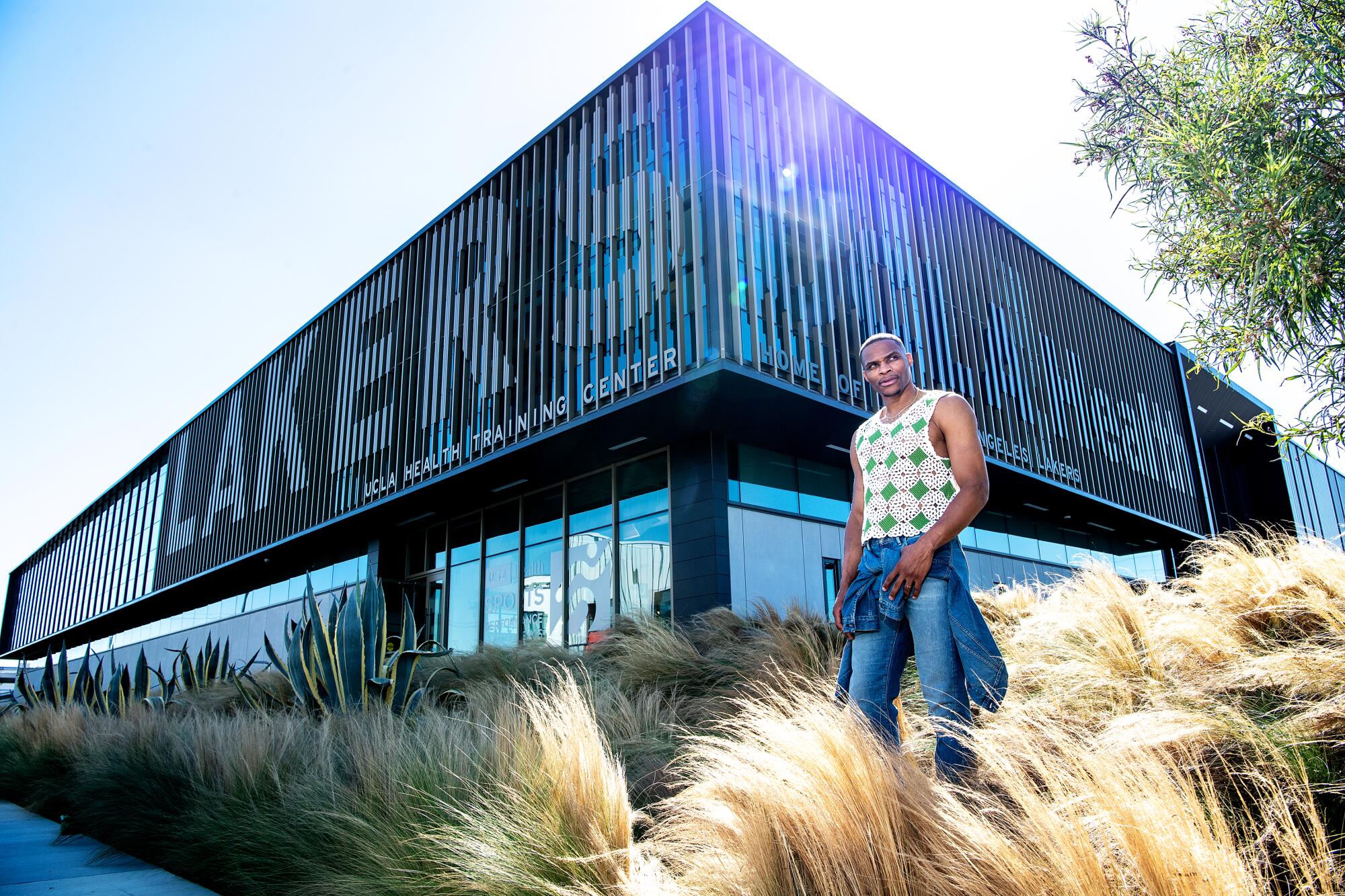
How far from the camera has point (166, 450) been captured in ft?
115

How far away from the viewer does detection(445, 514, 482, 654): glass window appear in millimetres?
18516

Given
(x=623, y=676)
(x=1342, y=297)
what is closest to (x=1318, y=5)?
(x=1342, y=297)

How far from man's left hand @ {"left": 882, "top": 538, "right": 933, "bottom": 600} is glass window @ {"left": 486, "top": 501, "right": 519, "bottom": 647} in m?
15.1

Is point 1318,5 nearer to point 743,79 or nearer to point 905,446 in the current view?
point 905,446

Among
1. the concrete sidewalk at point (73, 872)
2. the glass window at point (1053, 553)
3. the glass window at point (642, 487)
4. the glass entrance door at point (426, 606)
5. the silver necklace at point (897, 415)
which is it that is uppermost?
the glass window at point (642, 487)

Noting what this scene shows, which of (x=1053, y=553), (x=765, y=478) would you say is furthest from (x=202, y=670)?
(x=1053, y=553)

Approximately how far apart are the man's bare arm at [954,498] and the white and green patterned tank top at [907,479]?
6 cm

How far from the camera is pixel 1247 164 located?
15.2ft

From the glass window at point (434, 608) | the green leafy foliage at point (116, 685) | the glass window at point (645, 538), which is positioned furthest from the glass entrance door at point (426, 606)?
the glass window at point (645, 538)

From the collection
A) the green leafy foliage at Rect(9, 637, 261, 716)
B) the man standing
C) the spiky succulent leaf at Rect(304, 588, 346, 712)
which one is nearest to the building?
the green leafy foliage at Rect(9, 637, 261, 716)

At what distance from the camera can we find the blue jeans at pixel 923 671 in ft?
8.48

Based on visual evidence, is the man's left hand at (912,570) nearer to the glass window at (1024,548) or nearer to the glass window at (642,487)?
the glass window at (642,487)

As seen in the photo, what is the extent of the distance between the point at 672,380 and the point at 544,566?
20.7ft

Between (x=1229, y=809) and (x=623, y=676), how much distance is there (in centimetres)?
516
